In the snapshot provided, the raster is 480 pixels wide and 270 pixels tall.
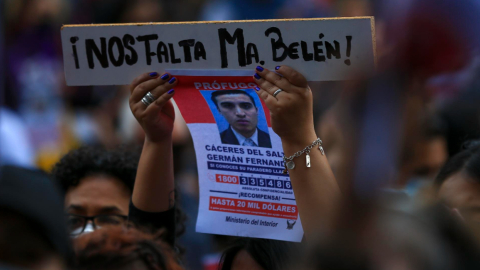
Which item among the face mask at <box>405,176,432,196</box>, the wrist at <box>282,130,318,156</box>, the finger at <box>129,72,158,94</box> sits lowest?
the face mask at <box>405,176,432,196</box>

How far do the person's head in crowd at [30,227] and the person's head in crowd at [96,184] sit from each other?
120 centimetres

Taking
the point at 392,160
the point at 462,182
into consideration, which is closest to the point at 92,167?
the point at 462,182

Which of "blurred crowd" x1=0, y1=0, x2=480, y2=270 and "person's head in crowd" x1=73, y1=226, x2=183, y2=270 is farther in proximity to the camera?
"person's head in crowd" x1=73, y1=226, x2=183, y2=270

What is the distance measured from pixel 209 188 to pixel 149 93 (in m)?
0.41

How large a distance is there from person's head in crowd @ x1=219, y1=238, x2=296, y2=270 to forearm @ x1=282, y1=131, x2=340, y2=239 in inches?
14.2

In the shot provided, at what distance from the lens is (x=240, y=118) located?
6.73 ft

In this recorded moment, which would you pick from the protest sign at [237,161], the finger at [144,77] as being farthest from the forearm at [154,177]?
the finger at [144,77]

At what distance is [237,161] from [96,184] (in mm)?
871

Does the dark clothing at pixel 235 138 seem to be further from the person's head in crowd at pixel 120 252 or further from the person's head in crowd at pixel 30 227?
the person's head in crowd at pixel 30 227

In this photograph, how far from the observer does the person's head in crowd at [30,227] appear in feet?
Answer: 3.89

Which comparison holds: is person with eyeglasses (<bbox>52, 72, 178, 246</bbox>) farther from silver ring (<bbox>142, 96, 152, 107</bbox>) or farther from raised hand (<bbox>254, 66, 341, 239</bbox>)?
raised hand (<bbox>254, 66, 341, 239</bbox>)

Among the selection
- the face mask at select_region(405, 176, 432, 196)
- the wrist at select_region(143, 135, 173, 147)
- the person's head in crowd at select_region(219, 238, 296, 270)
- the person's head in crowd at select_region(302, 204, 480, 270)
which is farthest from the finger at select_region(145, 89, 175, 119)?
the person's head in crowd at select_region(302, 204, 480, 270)

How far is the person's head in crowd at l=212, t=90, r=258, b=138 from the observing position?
6.64 feet

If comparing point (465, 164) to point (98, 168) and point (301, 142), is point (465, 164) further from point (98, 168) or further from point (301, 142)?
A: point (98, 168)
